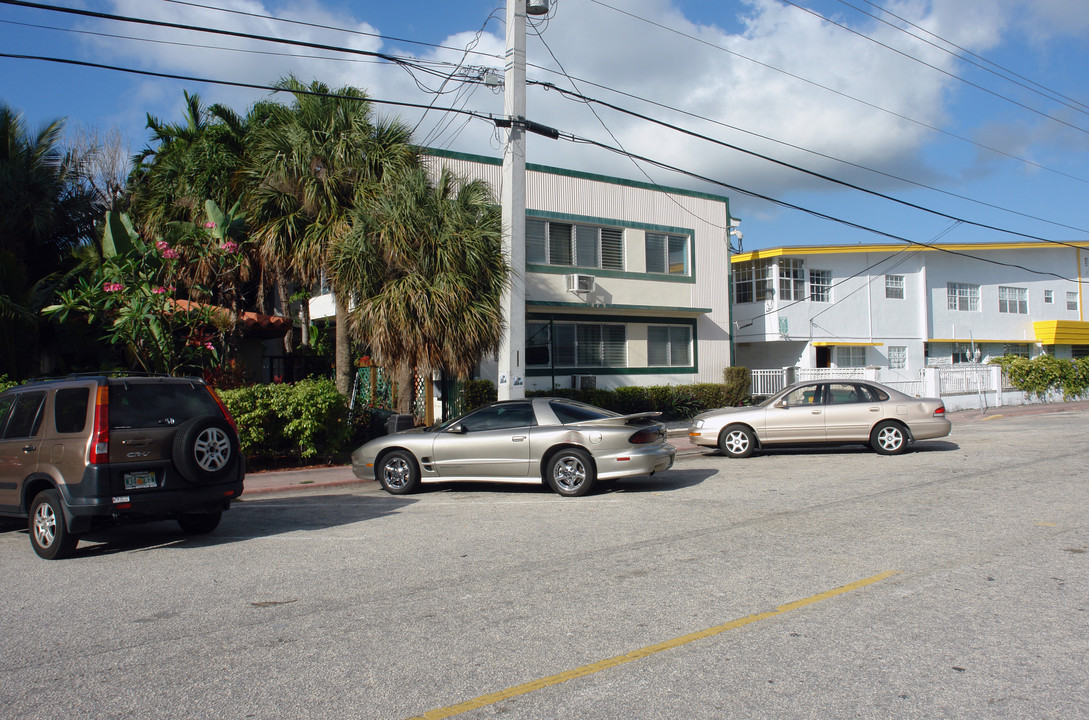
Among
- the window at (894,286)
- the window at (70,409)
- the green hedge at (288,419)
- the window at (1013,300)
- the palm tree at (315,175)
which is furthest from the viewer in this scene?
the window at (1013,300)

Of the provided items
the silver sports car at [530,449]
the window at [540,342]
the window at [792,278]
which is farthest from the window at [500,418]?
the window at [792,278]

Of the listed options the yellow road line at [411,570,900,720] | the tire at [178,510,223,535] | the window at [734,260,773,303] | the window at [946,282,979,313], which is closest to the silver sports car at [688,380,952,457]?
the yellow road line at [411,570,900,720]

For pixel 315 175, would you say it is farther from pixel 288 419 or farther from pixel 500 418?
pixel 500 418

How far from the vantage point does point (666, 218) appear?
2347cm

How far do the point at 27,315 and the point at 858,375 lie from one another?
923 inches

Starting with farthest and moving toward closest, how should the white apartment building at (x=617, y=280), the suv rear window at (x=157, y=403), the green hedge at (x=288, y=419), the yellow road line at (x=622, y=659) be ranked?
the white apartment building at (x=617, y=280) < the green hedge at (x=288, y=419) < the suv rear window at (x=157, y=403) < the yellow road line at (x=622, y=659)

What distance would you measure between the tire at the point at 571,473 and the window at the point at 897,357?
24685mm

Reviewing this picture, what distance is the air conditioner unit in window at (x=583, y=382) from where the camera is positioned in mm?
20984

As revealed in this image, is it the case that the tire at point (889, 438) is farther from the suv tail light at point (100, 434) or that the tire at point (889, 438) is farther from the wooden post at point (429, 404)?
the suv tail light at point (100, 434)

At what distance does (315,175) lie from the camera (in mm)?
16328

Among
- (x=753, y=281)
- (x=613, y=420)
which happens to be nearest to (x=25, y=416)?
(x=613, y=420)

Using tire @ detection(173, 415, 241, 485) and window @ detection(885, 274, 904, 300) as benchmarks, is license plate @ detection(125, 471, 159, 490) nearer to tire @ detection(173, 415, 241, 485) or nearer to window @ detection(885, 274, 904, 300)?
tire @ detection(173, 415, 241, 485)

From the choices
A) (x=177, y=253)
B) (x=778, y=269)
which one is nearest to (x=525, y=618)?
(x=177, y=253)

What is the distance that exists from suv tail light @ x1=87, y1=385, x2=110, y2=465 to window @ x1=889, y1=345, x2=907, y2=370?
30.1 metres
